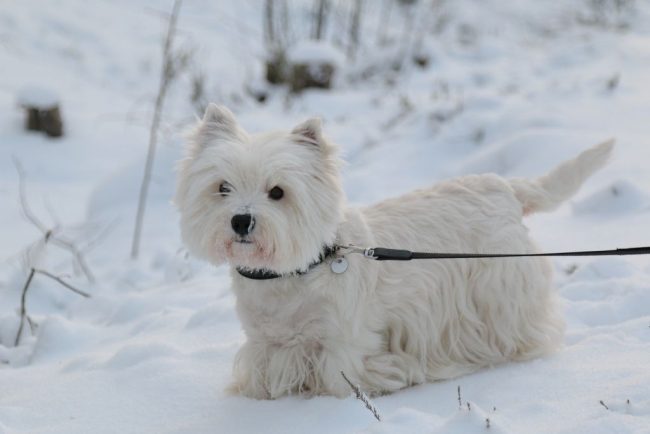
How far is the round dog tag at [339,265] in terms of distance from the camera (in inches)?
112

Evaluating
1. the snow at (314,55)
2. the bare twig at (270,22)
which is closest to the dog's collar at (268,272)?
the snow at (314,55)

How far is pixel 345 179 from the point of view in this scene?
6.83 meters

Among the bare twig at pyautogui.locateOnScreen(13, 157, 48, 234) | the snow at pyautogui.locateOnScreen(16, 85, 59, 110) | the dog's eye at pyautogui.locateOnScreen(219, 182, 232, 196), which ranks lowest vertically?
the bare twig at pyautogui.locateOnScreen(13, 157, 48, 234)

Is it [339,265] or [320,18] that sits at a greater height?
[320,18]

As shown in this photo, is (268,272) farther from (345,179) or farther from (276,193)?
(345,179)

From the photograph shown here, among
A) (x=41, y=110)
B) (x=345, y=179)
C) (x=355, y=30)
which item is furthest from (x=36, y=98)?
(x=355, y=30)

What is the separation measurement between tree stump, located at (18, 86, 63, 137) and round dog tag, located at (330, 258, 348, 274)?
6869 mm

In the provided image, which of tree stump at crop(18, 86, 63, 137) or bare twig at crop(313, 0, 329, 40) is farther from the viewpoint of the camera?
bare twig at crop(313, 0, 329, 40)

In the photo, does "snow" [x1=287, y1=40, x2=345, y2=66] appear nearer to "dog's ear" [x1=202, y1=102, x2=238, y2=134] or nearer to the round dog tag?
"dog's ear" [x1=202, y1=102, x2=238, y2=134]

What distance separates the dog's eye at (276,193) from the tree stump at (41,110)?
269 inches

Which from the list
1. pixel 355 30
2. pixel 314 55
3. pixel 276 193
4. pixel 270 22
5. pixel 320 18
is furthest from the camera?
pixel 355 30

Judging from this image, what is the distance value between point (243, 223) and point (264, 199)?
0.14m

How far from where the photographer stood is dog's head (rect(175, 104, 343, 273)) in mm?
2639

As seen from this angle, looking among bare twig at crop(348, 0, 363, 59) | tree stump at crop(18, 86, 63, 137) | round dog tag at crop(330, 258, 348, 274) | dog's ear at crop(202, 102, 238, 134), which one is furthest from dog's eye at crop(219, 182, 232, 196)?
bare twig at crop(348, 0, 363, 59)
